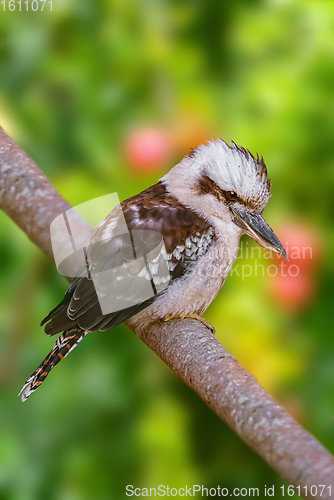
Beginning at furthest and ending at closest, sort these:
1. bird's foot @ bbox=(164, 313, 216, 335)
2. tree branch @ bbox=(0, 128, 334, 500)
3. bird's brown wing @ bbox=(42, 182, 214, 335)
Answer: bird's foot @ bbox=(164, 313, 216, 335), bird's brown wing @ bbox=(42, 182, 214, 335), tree branch @ bbox=(0, 128, 334, 500)

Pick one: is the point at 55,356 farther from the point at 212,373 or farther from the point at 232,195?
the point at 232,195

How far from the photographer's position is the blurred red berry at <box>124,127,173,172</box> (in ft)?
4.91

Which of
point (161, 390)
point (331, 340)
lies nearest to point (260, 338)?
point (331, 340)

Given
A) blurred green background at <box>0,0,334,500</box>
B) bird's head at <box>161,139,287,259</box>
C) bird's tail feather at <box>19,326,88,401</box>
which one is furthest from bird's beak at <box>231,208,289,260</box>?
bird's tail feather at <box>19,326,88,401</box>

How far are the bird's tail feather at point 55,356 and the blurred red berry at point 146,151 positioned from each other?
46cm

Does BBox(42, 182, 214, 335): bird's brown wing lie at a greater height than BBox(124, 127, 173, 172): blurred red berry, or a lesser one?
lesser

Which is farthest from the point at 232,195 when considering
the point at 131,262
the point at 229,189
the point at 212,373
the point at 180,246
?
the point at 212,373

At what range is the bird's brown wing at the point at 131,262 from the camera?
1235 mm

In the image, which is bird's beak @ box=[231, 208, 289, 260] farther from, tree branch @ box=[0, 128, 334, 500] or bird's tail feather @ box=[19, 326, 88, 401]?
bird's tail feather @ box=[19, 326, 88, 401]

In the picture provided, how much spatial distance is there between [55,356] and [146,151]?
1.80 feet

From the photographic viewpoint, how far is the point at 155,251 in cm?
128

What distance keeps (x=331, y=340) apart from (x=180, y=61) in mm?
832

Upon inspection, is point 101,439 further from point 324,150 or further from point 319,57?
point 319,57

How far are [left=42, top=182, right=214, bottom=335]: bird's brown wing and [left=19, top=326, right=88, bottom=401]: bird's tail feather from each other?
38mm
